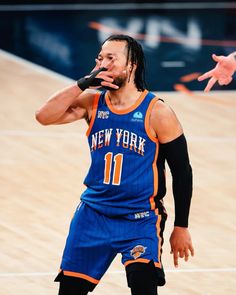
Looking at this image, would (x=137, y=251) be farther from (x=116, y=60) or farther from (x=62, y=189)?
(x=62, y=189)

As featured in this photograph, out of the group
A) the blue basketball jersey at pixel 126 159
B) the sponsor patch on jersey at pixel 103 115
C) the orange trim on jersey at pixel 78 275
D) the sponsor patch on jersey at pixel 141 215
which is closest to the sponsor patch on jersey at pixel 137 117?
the blue basketball jersey at pixel 126 159

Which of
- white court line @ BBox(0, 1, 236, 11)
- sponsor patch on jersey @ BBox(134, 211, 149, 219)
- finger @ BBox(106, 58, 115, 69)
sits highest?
finger @ BBox(106, 58, 115, 69)

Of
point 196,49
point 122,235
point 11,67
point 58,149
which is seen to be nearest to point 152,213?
point 122,235

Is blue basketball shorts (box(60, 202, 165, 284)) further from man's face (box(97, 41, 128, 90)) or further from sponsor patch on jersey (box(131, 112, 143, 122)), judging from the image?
man's face (box(97, 41, 128, 90))

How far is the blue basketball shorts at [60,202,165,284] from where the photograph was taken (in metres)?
5.98

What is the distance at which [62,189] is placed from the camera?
1027 cm

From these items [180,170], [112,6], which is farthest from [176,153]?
[112,6]

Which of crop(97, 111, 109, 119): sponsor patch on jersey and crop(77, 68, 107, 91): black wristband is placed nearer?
crop(77, 68, 107, 91): black wristband

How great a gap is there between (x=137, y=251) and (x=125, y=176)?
0.42 meters

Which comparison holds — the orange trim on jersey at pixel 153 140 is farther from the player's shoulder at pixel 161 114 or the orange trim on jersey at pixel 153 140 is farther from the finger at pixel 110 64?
the finger at pixel 110 64

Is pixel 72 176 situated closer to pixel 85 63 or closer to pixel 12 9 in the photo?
pixel 85 63

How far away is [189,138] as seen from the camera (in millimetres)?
12031

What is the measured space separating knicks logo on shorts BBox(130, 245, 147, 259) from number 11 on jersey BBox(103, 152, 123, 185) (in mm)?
372

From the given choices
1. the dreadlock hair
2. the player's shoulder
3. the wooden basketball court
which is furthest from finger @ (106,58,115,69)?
the wooden basketball court
